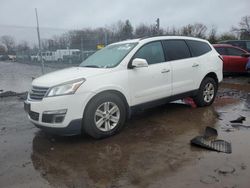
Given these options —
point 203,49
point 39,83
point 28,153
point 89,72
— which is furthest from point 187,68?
point 28,153

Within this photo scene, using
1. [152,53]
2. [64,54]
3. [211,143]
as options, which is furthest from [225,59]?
[64,54]

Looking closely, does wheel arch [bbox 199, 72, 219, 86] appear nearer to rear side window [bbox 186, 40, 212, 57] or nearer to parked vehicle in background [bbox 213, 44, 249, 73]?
rear side window [bbox 186, 40, 212, 57]

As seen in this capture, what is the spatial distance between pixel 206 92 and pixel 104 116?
3.26 m

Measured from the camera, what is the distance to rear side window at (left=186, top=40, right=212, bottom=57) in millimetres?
6735

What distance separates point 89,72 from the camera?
508 centimetres

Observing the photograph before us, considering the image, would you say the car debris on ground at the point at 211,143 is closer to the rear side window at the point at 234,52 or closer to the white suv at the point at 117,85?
the white suv at the point at 117,85

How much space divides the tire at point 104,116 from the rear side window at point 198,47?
2582 millimetres

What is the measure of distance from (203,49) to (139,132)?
9.87 ft

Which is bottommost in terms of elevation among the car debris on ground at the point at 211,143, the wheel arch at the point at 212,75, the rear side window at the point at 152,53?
the car debris on ground at the point at 211,143

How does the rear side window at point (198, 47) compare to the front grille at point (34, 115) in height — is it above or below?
above

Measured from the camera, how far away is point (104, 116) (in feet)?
16.2

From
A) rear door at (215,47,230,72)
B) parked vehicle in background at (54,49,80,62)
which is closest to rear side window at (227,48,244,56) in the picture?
rear door at (215,47,230,72)

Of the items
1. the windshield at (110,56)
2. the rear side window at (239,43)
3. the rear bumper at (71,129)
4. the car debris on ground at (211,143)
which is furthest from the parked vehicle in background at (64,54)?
the car debris on ground at (211,143)

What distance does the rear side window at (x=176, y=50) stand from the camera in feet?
20.2
